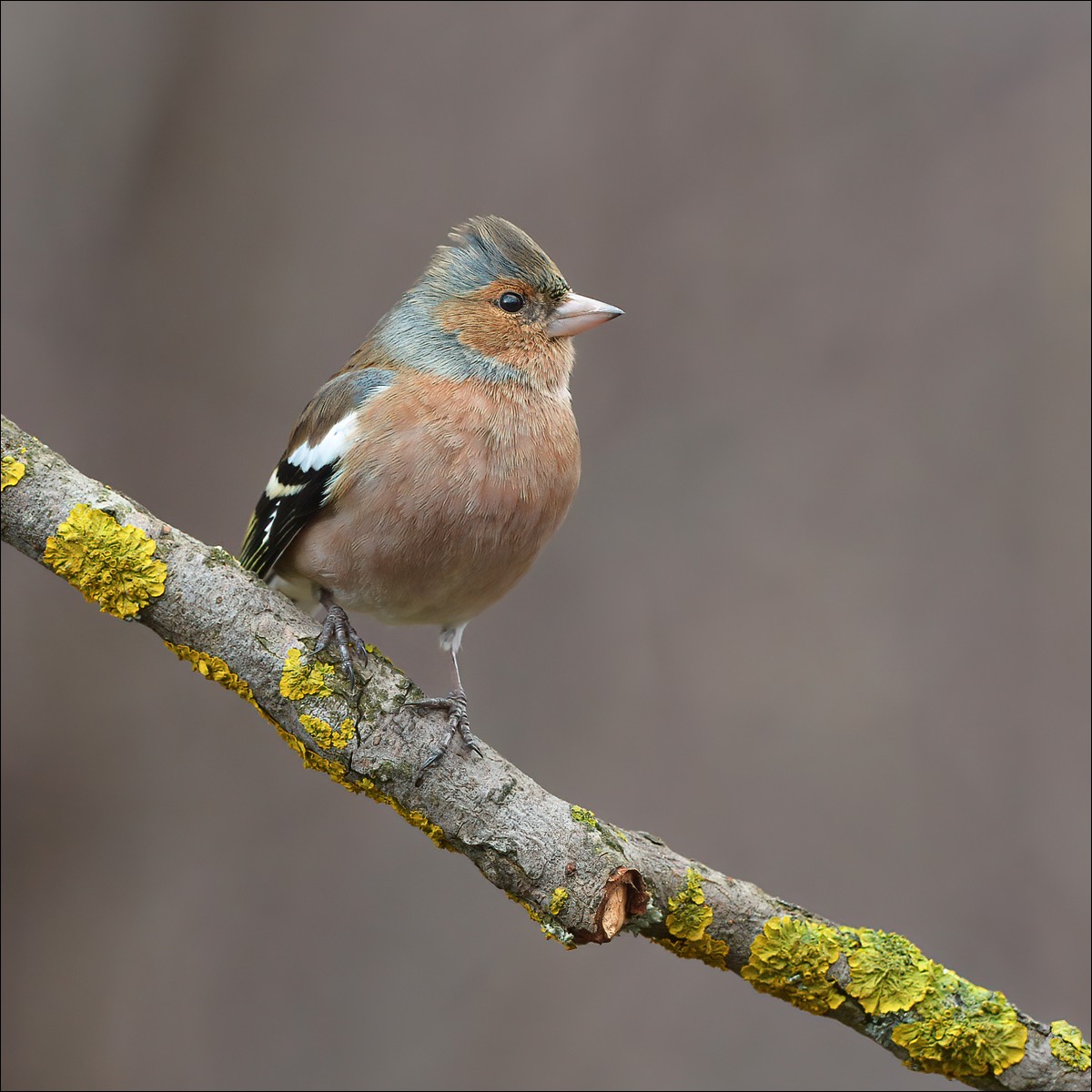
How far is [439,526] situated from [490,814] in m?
0.68

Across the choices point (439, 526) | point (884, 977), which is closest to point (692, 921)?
point (884, 977)

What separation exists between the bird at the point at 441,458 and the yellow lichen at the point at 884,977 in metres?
0.92

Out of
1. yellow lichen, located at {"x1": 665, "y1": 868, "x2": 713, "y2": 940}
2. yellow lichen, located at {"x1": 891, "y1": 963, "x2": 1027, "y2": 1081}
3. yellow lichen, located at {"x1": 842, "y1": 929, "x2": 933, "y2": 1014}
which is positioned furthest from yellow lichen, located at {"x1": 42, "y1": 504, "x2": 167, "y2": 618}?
yellow lichen, located at {"x1": 891, "y1": 963, "x2": 1027, "y2": 1081}

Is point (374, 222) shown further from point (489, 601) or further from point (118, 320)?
point (489, 601)

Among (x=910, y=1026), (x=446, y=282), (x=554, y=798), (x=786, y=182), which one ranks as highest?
(x=786, y=182)

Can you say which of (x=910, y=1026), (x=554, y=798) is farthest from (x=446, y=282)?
(x=910, y=1026)

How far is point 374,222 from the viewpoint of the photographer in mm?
4488

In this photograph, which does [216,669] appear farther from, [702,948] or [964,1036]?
[964,1036]

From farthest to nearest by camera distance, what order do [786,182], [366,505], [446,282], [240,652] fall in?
[786,182] < [446,282] < [366,505] < [240,652]

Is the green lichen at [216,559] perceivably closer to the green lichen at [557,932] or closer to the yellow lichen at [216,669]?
the yellow lichen at [216,669]

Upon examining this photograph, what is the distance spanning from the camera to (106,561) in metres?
2.11

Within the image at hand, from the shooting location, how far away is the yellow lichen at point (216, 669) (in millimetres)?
2154

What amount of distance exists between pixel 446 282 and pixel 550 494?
2.53 ft

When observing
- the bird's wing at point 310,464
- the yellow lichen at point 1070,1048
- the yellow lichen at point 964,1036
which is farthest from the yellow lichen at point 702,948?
the bird's wing at point 310,464
